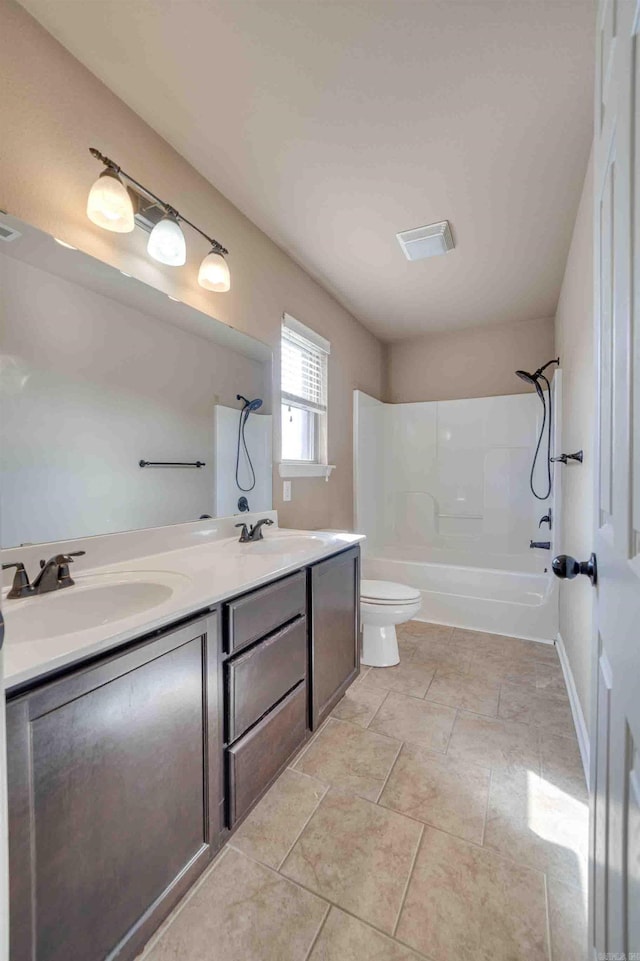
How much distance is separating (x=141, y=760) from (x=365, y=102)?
215 centimetres

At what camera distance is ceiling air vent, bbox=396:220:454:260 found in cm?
210

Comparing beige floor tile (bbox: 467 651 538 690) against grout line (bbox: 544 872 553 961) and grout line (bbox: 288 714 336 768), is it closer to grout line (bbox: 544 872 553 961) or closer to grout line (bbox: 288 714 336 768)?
grout line (bbox: 288 714 336 768)

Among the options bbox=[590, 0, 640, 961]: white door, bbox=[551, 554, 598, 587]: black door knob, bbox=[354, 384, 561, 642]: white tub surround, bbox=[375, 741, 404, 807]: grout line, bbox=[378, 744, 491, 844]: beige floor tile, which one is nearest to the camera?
bbox=[590, 0, 640, 961]: white door

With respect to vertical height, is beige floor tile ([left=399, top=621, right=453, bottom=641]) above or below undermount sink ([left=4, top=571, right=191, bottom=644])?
below

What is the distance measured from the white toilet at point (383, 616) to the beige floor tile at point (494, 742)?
54 cm

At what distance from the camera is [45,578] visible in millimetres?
1066

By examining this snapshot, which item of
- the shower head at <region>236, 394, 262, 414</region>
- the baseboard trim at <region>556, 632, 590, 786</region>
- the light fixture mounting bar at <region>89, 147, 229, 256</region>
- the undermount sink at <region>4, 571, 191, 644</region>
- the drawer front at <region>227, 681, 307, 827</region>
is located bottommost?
the baseboard trim at <region>556, 632, 590, 786</region>

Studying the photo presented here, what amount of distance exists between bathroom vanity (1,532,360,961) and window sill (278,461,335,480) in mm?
920

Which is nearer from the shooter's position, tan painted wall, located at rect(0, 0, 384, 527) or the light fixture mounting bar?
tan painted wall, located at rect(0, 0, 384, 527)

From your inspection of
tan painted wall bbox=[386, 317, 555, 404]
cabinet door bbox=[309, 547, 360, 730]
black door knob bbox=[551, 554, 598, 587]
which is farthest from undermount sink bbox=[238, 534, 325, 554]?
tan painted wall bbox=[386, 317, 555, 404]

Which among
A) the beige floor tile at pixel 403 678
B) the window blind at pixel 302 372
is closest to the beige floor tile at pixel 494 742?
the beige floor tile at pixel 403 678

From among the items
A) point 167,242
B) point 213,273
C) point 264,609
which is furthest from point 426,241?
point 264,609

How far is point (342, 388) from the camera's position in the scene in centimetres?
307

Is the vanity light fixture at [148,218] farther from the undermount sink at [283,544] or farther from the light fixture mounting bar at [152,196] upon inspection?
the undermount sink at [283,544]
